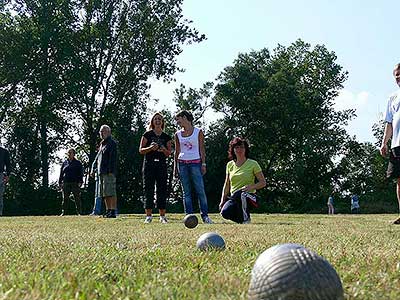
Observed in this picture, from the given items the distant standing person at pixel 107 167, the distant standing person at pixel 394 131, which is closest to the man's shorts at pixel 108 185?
the distant standing person at pixel 107 167

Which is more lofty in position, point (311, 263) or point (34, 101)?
point (34, 101)

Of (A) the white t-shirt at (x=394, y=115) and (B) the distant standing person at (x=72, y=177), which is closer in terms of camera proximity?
(A) the white t-shirt at (x=394, y=115)

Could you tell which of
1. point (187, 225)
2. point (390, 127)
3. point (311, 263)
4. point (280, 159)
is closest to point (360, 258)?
point (311, 263)

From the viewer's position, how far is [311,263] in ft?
7.64

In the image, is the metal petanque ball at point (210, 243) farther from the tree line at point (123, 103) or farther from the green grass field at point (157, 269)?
the tree line at point (123, 103)

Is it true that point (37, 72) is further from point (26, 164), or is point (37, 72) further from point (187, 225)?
point (187, 225)

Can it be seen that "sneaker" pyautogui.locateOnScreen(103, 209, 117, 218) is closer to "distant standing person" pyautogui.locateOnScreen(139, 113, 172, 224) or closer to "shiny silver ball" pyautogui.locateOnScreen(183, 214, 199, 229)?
"distant standing person" pyautogui.locateOnScreen(139, 113, 172, 224)

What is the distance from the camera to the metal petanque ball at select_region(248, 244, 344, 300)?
7.27ft

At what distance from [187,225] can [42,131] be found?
28676mm

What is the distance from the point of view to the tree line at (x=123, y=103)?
33.2 metres

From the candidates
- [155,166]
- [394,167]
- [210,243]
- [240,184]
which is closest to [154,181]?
[155,166]

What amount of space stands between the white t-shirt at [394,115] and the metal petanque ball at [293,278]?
618 cm

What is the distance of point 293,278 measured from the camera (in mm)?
2242

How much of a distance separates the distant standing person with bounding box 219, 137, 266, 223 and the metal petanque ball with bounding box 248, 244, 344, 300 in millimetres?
6810
